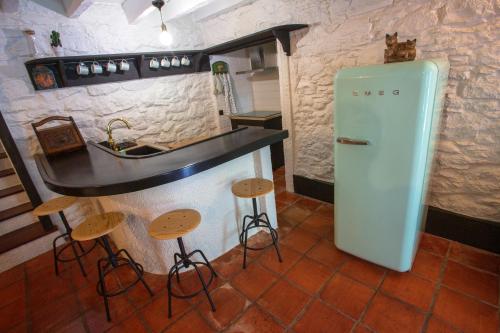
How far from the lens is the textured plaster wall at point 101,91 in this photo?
2.21 meters

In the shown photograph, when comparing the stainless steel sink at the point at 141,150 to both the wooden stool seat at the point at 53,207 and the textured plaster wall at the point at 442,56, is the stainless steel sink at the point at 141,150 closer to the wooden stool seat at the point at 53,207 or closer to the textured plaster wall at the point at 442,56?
the wooden stool seat at the point at 53,207

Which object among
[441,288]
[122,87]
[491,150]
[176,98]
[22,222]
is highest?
[122,87]

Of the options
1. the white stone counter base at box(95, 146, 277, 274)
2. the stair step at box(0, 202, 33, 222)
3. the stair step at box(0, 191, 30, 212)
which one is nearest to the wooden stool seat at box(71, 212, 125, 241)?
the white stone counter base at box(95, 146, 277, 274)

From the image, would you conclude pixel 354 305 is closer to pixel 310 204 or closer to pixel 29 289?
pixel 310 204

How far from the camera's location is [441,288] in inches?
64.8

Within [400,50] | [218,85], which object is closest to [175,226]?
[400,50]

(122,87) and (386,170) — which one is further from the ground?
A: (122,87)

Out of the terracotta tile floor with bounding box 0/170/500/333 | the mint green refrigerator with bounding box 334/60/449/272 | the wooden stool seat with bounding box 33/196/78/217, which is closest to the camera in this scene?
the mint green refrigerator with bounding box 334/60/449/272

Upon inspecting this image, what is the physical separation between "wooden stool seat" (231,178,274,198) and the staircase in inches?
81.2

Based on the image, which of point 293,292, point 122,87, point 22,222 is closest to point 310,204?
point 293,292

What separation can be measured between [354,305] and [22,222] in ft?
10.5

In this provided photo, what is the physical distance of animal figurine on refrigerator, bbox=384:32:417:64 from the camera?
154 cm

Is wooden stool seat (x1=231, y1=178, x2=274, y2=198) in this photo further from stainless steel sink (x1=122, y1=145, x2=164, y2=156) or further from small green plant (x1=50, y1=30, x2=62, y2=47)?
small green plant (x1=50, y1=30, x2=62, y2=47)

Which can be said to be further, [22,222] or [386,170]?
[22,222]
